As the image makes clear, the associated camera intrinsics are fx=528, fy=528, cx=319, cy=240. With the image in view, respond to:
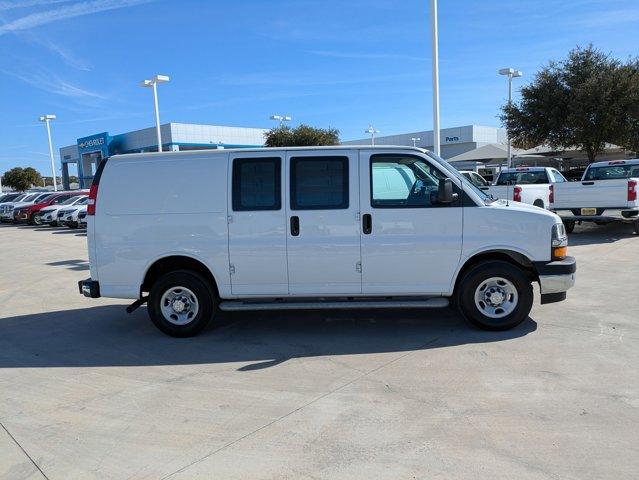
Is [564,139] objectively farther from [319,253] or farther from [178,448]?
[178,448]

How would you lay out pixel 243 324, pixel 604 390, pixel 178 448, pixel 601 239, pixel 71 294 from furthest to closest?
pixel 601 239 → pixel 71 294 → pixel 243 324 → pixel 604 390 → pixel 178 448

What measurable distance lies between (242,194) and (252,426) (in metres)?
2.88

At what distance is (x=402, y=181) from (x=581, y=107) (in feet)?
75.6

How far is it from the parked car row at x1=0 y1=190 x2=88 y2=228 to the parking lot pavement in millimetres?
18635

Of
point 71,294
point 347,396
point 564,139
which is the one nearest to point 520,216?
point 347,396

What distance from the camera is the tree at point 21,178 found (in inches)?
3004

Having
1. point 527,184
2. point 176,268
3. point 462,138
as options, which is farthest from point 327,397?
point 462,138

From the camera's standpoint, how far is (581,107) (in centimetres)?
2517

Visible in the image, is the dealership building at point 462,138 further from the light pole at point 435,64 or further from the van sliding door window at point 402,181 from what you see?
the van sliding door window at point 402,181

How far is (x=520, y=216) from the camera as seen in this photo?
5918 millimetres

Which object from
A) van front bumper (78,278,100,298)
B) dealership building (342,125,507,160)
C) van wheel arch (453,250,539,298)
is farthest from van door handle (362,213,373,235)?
dealership building (342,125,507,160)

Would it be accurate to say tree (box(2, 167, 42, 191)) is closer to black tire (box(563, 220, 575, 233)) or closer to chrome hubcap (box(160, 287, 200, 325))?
black tire (box(563, 220, 575, 233))

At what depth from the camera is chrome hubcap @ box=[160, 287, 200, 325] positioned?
6.31 meters

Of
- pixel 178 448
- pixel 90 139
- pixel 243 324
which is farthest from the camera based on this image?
pixel 90 139
